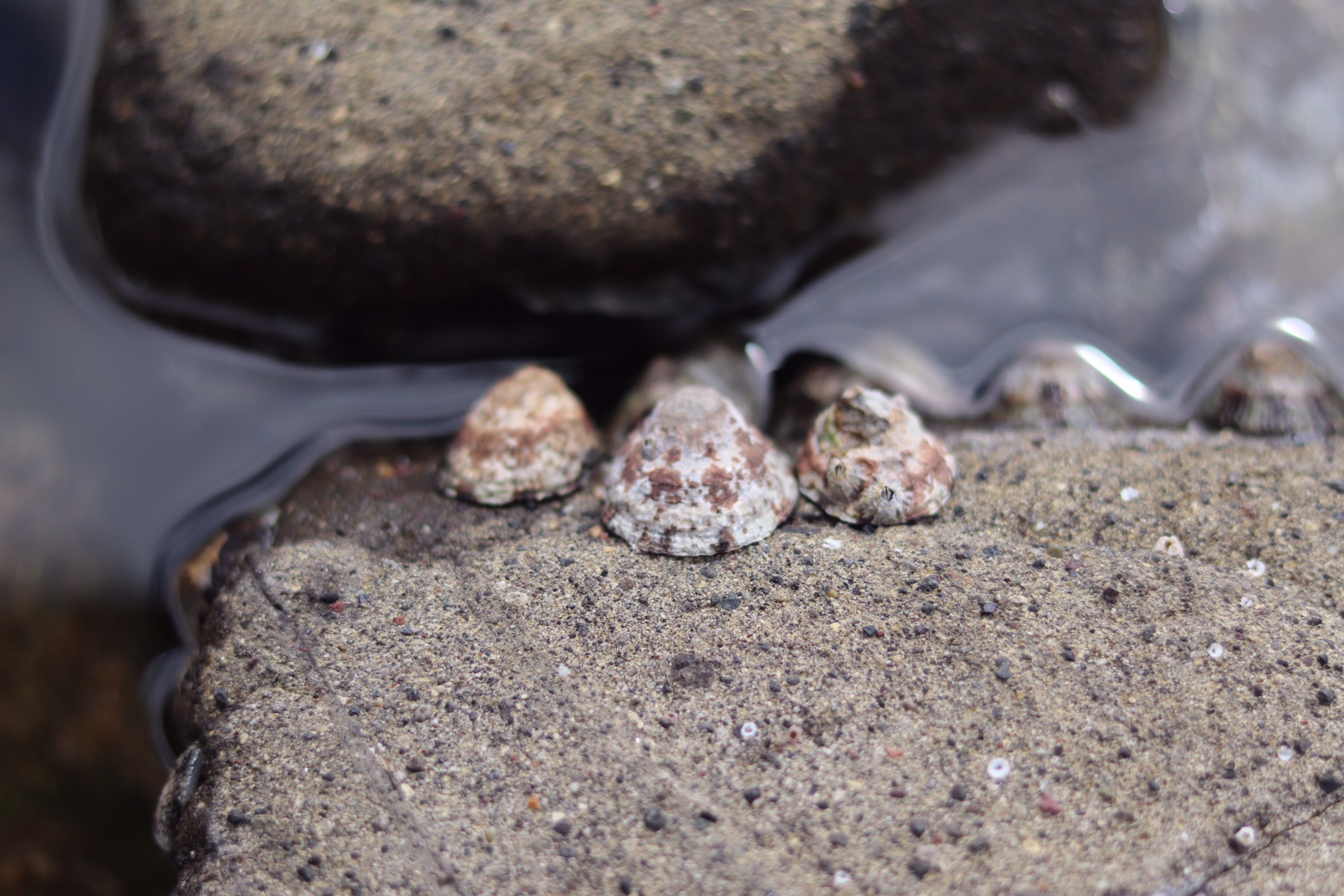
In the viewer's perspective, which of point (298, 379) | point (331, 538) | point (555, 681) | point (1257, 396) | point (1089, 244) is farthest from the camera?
point (1089, 244)

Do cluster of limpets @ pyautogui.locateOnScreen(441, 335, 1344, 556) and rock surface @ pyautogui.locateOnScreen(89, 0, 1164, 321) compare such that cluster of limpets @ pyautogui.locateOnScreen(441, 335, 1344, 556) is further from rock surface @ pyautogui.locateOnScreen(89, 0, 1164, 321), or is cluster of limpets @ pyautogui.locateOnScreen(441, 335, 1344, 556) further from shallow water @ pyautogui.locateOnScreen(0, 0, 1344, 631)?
rock surface @ pyautogui.locateOnScreen(89, 0, 1164, 321)

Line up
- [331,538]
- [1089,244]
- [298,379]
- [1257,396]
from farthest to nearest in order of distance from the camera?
1. [1089,244]
2. [298,379]
3. [1257,396]
4. [331,538]

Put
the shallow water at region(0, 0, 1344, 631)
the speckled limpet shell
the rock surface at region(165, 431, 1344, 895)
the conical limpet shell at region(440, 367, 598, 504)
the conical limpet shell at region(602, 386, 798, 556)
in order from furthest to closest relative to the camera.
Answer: the shallow water at region(0, 0, 1344, 631), the speckled limpet shell, the conical limpet shell at region(440, 367, 598, 504), the conical limpet shell at region(602, 386, 798, 556), the rock surface at region(165, 431, 1344, 895)

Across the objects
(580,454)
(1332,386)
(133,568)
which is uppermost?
(580,454)

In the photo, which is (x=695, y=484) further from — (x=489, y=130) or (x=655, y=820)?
(x=489, y=130)

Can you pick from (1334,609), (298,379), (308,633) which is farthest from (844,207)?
(308,633)

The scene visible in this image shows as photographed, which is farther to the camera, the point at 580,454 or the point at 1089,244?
the point at 1089,244

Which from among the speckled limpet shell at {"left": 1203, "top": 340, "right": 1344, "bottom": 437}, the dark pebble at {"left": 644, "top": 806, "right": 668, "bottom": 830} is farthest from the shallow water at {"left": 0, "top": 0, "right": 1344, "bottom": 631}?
the dark pebble at {"left": 644, "top": 806, "right": 668, "bottom": 830}

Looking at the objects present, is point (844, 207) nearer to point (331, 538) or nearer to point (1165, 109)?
point (1165, 109)

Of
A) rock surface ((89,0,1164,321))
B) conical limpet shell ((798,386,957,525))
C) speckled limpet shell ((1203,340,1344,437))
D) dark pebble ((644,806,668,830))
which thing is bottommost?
speckled limpet shell ((1203,340,1344,437))
